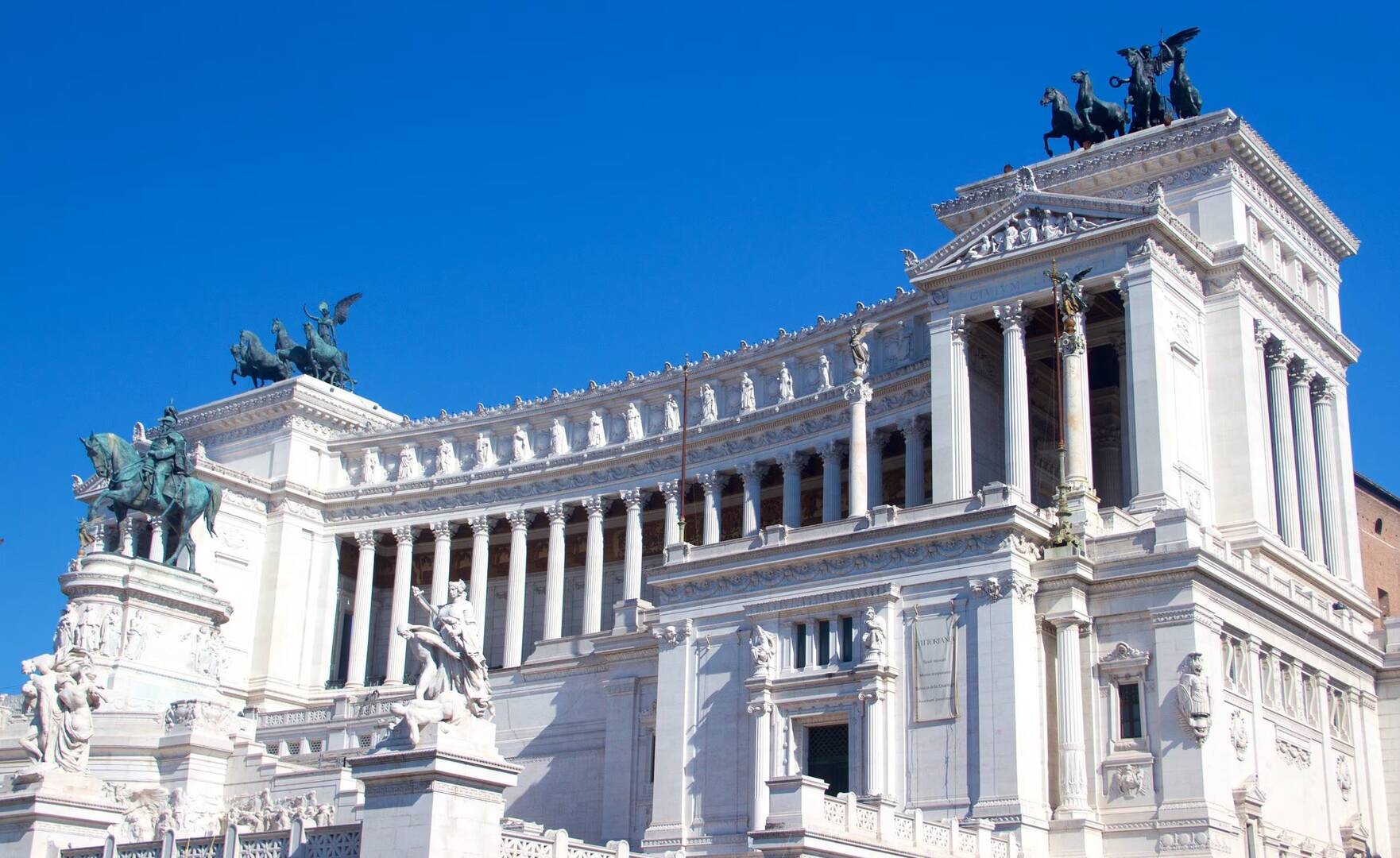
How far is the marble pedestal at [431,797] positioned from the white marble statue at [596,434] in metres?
61.0

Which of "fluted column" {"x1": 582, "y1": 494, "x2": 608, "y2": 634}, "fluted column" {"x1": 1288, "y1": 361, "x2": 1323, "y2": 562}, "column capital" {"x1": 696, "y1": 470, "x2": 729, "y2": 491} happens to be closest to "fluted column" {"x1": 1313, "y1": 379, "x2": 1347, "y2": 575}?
"fluted column" {"x1": 1288, "y1": 361, "x2": 1323, "y2": 562}

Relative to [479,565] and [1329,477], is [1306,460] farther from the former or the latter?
[479,565]

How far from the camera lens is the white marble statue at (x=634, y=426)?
8781cm

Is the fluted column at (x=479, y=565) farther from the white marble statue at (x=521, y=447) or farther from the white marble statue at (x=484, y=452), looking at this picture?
the white marble statue at (x=521, y=447)

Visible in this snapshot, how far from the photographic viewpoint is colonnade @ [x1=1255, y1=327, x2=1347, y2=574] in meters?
68.3

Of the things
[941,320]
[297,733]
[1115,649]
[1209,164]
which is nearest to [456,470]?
[297,733]

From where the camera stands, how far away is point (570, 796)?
5897 centimetres

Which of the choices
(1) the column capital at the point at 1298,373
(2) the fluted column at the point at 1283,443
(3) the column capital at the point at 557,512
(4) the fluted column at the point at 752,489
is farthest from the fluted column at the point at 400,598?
(1) the column capital at the point at 1298,373

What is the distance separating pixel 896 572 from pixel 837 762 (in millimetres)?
5993

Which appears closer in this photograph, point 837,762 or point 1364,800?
point 837,762

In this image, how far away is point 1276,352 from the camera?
231ft

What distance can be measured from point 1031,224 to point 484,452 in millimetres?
39105

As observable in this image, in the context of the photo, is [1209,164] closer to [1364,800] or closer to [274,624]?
[1364,800]

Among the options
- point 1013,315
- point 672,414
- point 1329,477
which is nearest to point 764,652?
point 1013,315
